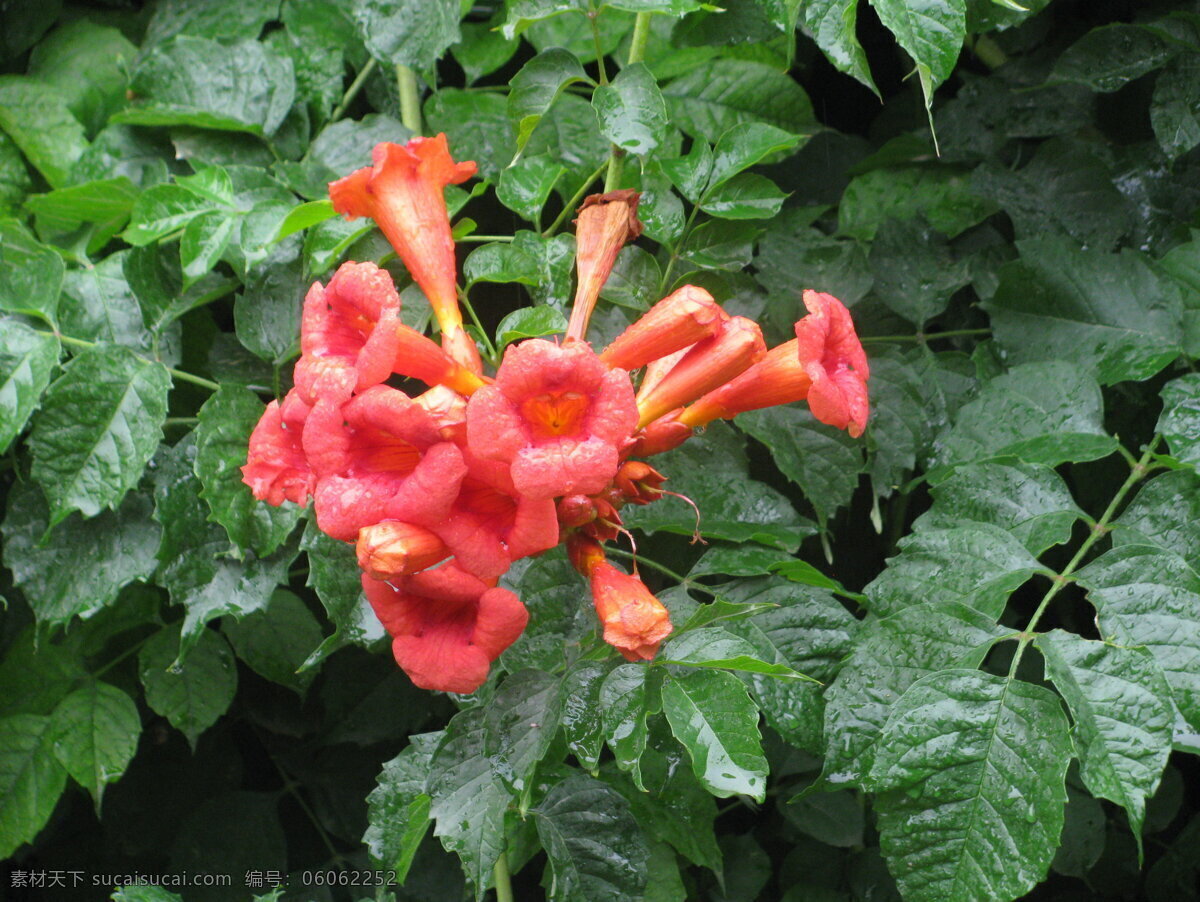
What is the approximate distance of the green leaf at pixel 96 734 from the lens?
1.75 meters

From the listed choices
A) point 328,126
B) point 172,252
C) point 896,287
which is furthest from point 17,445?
point 896,287

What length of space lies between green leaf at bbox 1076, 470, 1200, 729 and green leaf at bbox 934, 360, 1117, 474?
0.13 m

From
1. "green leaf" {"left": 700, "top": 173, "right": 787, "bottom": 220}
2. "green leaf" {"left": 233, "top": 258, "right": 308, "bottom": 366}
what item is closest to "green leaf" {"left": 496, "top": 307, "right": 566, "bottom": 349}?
"green leaf" {"left": 700, "top": 173, "right": 787, "bottom": 220}

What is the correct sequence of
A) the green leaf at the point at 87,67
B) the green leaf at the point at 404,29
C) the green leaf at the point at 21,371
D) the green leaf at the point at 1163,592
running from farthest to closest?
the green leaf at the point at 87,67
the green leaf at the point at 404,29
the green leaf at the point at 21,371
the green leaf at the point at 1163,592

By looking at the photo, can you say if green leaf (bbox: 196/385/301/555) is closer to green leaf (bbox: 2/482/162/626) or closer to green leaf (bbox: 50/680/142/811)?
green leaf (bbox: 2/482/162/626)

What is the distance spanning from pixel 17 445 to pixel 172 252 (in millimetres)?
513

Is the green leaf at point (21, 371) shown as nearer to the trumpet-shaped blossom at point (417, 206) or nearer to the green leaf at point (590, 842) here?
the trumpet-shaped blossom at point (417, 206)

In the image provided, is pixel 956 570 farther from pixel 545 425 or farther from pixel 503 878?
pixel 503 878

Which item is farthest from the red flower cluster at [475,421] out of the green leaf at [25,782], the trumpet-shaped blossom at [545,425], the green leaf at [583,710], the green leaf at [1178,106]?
the green leaf at [25,782]

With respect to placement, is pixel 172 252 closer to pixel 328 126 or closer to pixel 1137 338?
pixel 328 126

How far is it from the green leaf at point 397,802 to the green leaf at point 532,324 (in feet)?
2.03

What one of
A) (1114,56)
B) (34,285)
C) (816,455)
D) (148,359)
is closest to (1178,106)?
(1114,56)

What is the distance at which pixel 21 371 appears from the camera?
1.55 metres

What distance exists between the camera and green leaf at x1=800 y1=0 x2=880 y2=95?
1.21 meters
